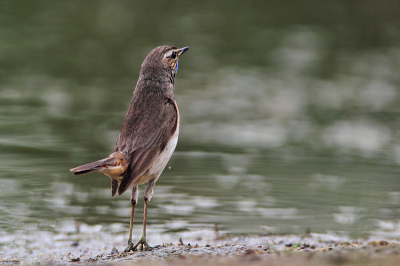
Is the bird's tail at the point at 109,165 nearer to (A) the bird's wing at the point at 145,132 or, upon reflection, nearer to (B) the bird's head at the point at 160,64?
(A) the bird's wing at the point at 145,132

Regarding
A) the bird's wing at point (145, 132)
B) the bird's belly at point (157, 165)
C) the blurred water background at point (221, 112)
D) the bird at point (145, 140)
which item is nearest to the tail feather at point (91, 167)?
the bird at point (145, 140)

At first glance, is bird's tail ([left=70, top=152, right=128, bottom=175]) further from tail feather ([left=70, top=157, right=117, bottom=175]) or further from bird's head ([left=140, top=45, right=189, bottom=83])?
bird's head ([left=140, top=45, right=189, bottom=83])

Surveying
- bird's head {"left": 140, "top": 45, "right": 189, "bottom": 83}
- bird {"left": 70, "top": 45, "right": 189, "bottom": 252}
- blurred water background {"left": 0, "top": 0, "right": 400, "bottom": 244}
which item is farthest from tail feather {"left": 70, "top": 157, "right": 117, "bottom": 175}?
blurred water background {"left": 0, "top": 0, "right": 400, "bottom": 244}

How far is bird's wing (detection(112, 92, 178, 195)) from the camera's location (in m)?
6.25

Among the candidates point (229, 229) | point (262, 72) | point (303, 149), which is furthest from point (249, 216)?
point (262, 72)

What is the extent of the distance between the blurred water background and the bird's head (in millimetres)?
2196

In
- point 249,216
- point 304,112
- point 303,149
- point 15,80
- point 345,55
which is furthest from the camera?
point 345,55

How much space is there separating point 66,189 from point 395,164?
6.13 metres

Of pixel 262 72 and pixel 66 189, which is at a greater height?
pixel 262 72

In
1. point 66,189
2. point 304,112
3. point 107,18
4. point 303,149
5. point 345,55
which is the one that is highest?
point 107,18

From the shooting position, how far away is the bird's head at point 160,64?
23.8 feet

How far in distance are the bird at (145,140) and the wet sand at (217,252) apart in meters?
0.51

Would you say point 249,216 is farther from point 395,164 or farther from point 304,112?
point 304,112

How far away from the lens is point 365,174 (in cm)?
1008
